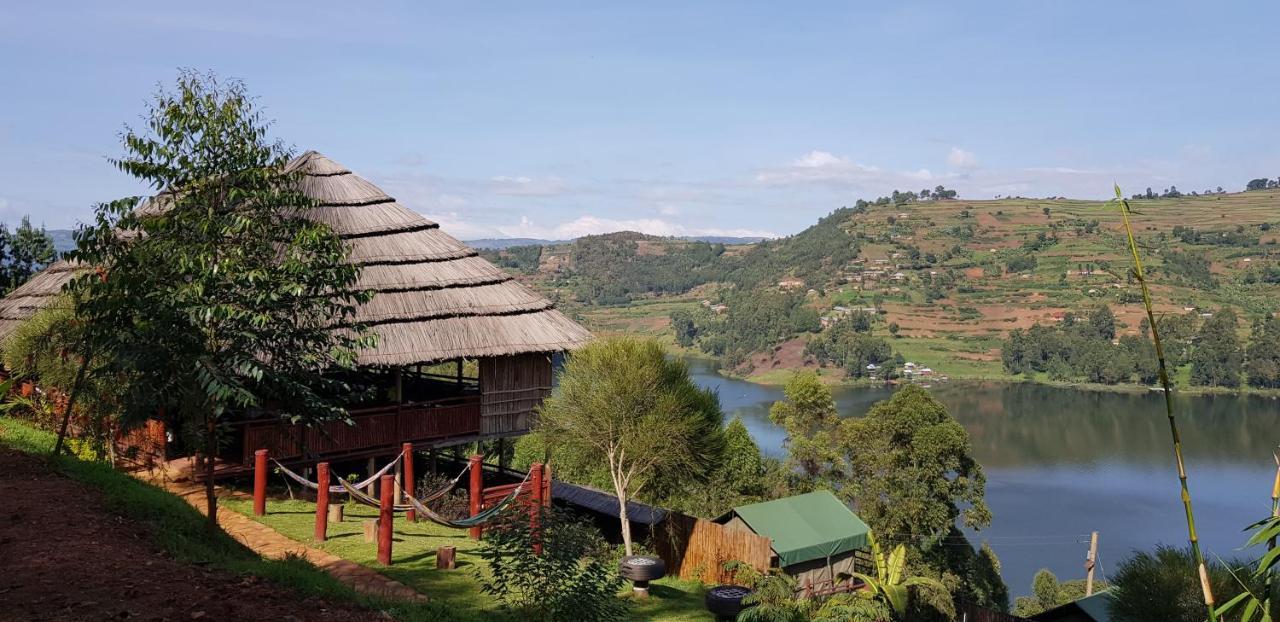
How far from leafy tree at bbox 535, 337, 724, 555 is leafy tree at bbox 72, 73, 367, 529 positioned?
6823mm

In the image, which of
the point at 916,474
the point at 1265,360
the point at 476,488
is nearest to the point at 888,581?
the point at 476,488

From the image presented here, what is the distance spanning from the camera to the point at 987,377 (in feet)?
344

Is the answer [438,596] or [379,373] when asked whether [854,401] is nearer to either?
[379,373]

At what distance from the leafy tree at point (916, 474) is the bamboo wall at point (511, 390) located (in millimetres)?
16430

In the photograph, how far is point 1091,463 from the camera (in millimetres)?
70812

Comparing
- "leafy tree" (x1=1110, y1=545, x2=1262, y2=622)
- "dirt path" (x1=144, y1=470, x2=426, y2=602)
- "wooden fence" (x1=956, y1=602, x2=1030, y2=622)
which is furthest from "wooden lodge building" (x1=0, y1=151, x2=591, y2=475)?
"wooden fence" (x1=956, y1=602, x2=1030, y2=622)

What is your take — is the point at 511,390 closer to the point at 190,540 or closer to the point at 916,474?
the point at 190,540

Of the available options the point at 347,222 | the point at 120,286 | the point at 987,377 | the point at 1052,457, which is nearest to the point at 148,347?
the point at 120,286

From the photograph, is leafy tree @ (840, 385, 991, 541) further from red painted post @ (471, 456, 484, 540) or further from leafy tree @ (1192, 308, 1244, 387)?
leafy tree @ (1192, 308, 1244, 387)

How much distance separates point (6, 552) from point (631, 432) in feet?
31.6

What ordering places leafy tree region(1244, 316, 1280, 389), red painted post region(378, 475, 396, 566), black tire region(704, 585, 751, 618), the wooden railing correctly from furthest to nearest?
leafy tree region(1244, 316, 1280, 389)
the wooden railing
black tire region(704, 585, 751, 618)
red painted post region(378, 475, 396, 566)

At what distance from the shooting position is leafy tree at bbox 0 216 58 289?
3061 centimetres

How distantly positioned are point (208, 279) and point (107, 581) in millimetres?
2702

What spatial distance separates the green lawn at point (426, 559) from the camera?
32.5 feet
